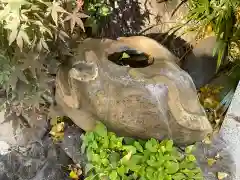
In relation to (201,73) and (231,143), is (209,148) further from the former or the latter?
(201,73)

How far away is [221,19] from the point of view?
8.45 ft

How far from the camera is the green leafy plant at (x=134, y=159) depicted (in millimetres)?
2137

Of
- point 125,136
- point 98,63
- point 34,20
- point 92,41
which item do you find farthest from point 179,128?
point 34,20


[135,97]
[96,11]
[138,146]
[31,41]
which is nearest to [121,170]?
[138,146]

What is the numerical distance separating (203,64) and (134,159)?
3.23 ft

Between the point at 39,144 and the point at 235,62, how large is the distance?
1342mm

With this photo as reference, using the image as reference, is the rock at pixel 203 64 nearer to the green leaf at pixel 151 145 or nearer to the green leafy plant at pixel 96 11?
the green leafy plant at pixel 96 11

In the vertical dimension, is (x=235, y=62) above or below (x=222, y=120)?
above

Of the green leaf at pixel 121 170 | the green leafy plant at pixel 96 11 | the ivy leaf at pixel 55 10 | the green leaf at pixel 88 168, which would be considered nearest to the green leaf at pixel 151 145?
the green leaf at pixel 121 170

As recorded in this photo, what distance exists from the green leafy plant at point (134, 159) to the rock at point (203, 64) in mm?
704

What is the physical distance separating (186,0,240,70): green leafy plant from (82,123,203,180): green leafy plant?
0.75 metres

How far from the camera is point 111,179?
7.09 feet

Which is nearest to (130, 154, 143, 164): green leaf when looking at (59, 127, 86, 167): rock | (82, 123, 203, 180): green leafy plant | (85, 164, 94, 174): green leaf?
(82, 123, 203, 180): green leafy plant

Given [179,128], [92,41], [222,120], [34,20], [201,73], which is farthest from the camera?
[201,73]
